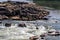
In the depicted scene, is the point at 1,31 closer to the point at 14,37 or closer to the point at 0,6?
the point at 14,37

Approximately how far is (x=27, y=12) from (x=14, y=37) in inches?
852

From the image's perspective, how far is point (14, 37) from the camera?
112 ft

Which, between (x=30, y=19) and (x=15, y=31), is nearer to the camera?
(x=15, y=31)

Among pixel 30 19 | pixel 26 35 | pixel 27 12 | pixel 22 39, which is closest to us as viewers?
pixel 22 39

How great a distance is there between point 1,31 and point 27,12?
59.8ft

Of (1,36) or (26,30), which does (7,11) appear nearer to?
(26,30)

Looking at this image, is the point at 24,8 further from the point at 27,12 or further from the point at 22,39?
the point at 22,39

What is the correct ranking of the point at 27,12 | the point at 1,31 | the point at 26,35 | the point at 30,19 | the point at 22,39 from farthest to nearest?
the point at 27,12 < the point at 30,19 < the point at 1,31 < the point at 26,35 < the point at 22,39

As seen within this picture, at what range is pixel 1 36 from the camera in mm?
34625

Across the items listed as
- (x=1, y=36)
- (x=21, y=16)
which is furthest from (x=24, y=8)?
(x=1, y=36)

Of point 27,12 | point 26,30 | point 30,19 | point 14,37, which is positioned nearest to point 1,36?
point 14,37

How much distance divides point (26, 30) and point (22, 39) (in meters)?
5.71

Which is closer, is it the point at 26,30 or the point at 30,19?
the point at 26,30

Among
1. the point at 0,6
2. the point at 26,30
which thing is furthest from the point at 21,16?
the point at 26,30
